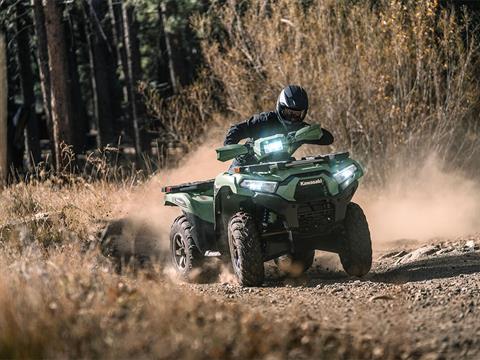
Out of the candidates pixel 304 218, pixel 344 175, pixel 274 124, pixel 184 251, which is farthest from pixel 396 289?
pixel 184 251

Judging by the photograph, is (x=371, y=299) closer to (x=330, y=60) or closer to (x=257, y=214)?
(x=257, y=214)

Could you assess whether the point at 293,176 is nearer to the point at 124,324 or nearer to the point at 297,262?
the point at 297,262

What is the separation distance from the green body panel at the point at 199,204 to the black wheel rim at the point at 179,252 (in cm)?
51

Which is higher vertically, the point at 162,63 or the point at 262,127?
the point at 262,127

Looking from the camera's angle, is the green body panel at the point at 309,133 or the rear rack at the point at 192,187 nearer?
the green body panel at the point at 309,133

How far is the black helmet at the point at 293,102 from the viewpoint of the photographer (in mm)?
10227

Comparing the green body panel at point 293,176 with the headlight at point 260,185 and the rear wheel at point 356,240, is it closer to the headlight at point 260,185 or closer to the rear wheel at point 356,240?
the headlight at point 260,185

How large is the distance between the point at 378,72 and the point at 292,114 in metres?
7.93

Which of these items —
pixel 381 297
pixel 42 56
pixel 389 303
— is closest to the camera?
pixel 389 303

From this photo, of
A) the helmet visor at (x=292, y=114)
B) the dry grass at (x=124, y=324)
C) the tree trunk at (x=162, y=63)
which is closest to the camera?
the dry grass at (x=124, y=324)

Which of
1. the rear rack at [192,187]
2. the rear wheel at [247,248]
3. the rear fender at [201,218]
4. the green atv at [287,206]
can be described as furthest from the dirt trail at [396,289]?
the rear rack at [192,187]

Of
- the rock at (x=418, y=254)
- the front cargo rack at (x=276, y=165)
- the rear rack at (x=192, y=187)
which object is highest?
the front cargo rack at (x=276, y=165)

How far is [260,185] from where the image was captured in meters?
9.65

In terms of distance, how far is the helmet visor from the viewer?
1033cm
